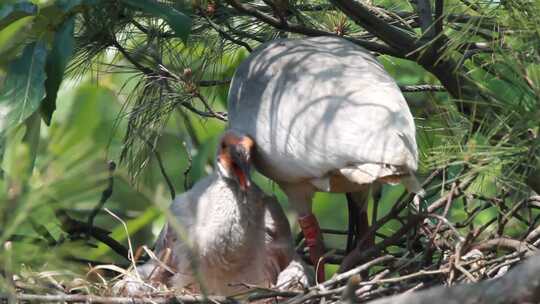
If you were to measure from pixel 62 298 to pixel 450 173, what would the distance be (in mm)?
1247

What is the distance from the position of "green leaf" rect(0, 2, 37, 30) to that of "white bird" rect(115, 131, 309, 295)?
816mm

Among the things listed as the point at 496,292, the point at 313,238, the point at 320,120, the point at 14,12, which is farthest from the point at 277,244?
the point at 496,292

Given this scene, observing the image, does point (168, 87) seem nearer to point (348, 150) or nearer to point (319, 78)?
point (319, 78)

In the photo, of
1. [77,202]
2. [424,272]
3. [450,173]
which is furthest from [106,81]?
[77,202]

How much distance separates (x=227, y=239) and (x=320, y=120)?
0.60 m

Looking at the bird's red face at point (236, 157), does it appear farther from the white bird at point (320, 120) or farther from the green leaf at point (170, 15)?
the green leaf at point (170, 15)

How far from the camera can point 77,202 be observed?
2186mm

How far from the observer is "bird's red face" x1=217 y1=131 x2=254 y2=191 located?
11.0 ft

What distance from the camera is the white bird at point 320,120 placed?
3057 mm

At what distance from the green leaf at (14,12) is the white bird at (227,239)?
0.82 metres

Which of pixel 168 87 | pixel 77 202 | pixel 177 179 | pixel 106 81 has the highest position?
pixel 77 202

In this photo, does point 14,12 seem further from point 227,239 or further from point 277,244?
point 277,244

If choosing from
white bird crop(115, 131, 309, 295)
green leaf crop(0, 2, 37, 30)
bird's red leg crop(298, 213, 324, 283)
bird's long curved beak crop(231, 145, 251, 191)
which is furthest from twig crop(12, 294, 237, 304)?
green leaf crop(0, 2, 37, 30)

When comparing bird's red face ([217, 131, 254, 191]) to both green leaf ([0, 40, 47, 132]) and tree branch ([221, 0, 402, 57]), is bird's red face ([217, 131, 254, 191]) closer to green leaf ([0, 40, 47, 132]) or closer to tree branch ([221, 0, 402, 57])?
tree branch ([221, 0, 402, 57])
